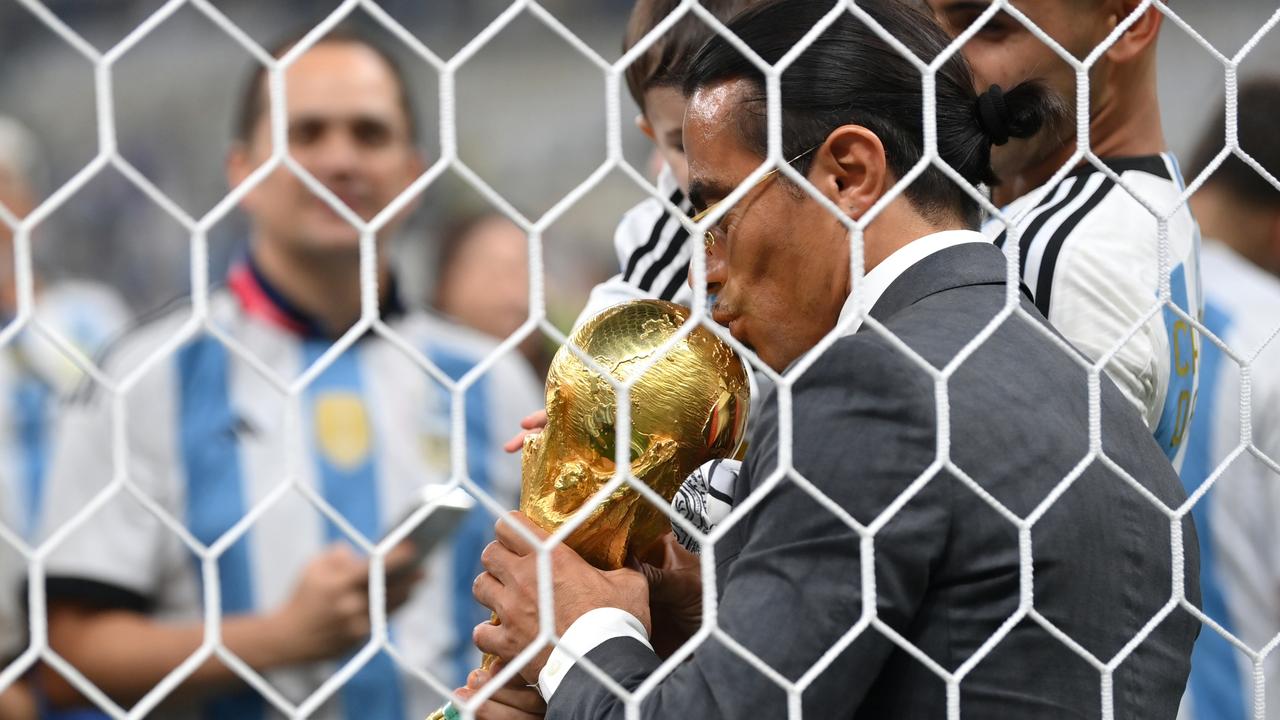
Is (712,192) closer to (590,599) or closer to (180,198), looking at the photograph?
(590,599)

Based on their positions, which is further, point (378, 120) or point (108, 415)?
point (378, 120)

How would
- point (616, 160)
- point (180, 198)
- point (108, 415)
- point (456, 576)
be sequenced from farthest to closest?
point (180, 198), point (456, 576), point (108, 415), point (616, 160)

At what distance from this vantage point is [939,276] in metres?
0.85

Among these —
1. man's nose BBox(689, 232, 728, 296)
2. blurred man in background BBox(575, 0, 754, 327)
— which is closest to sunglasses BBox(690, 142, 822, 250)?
man's nose BBox(689, 232, 728, 296)

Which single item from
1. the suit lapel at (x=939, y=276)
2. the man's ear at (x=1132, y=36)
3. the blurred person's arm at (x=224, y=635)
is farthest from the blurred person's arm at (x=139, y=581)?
the man's ear at (x=1132, y=36)

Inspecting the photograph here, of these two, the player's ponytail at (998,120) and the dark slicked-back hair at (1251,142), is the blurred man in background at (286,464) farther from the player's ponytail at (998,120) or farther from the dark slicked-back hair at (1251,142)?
the dark slicked-back hair at (1251,142)

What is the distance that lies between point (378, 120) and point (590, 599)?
2.75ft

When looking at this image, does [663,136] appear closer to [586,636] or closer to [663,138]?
[663,138]

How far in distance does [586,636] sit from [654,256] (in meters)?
0.63

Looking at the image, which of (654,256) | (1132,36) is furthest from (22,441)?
(1132,36)

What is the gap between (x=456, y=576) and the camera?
148cm

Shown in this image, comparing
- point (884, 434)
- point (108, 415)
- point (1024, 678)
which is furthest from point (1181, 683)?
point (108, 415)

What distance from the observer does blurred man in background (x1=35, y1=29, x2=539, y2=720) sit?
134 cm

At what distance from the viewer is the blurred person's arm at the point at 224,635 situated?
1319mm
